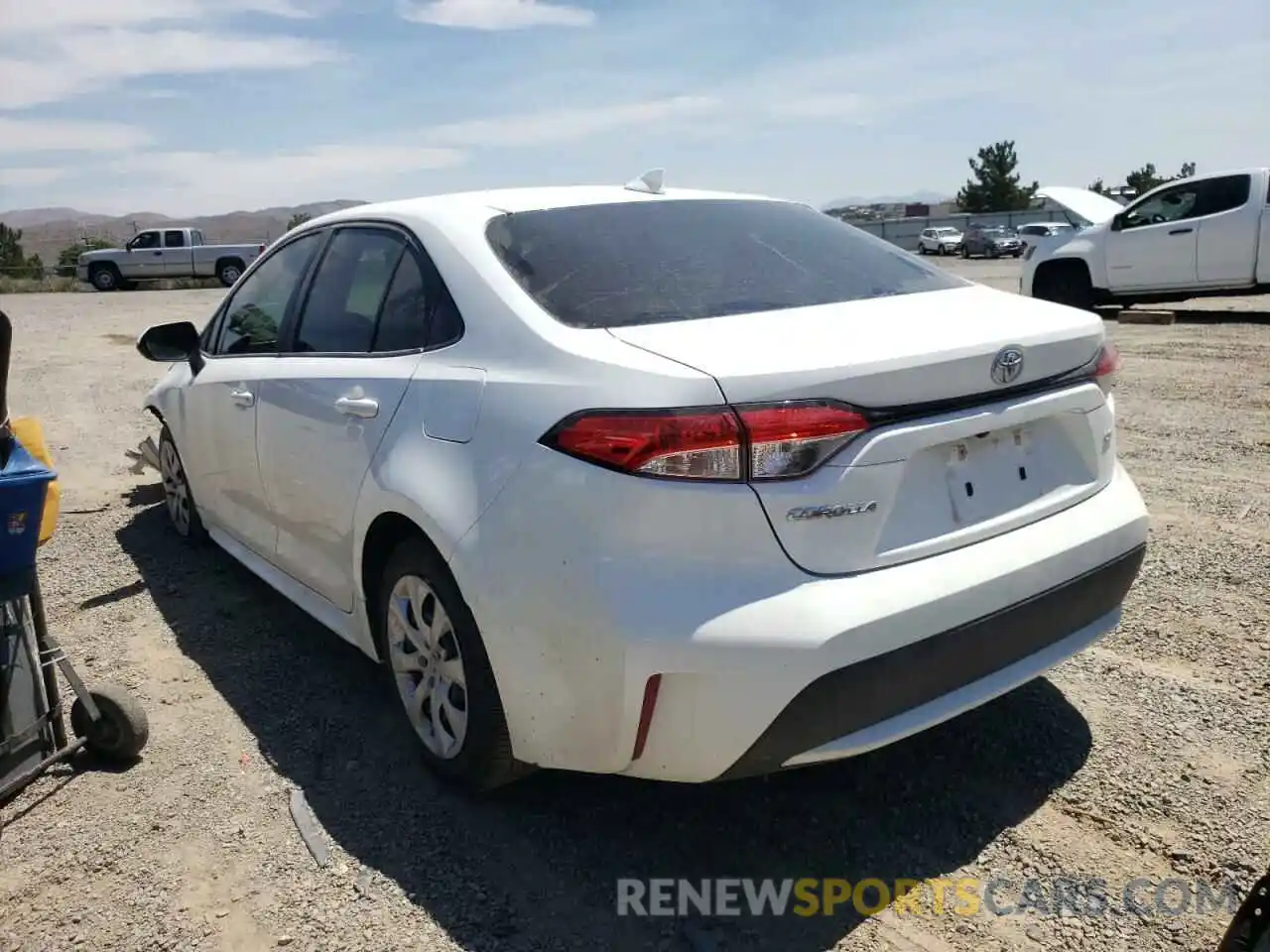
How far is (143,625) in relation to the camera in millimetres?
4266

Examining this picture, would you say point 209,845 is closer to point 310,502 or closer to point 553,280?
point 310,502

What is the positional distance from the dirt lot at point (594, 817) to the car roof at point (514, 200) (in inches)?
65.5

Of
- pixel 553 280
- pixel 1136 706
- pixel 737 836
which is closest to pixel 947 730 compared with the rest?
pixel 1136 706

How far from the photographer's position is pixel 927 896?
2.43 meters

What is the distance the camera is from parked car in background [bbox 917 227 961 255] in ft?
150

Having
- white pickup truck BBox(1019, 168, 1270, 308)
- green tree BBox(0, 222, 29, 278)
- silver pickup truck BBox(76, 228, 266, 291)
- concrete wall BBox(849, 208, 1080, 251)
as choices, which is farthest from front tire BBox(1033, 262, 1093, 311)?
concrete wall BBox(849, 208, 1080, 251)

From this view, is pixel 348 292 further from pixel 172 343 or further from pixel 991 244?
pixel 991 244

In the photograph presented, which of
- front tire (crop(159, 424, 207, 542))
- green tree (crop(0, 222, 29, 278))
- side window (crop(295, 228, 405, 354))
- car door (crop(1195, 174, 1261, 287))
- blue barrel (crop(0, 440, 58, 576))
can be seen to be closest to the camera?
blue barrel (crop(0, 440, 58, 576))

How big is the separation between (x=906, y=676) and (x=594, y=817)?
1019 mm

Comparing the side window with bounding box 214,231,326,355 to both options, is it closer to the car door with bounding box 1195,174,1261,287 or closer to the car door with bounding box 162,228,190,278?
the car door with bounding box 1195,174,1261,287

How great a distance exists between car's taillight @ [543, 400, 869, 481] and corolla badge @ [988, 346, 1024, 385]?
487 millimetres

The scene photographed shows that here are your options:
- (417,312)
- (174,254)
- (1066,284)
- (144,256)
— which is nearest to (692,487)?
(417,312)

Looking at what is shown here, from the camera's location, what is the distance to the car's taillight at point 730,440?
7.10ft

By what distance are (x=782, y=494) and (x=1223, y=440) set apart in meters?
5.29
